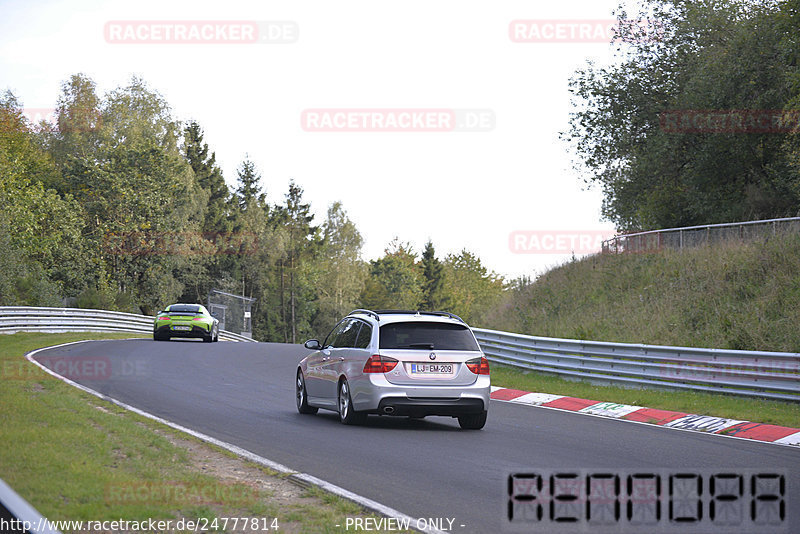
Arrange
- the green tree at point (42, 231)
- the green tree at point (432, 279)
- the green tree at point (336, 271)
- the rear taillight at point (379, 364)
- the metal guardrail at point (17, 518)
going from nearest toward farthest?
1. the metal guardrail at point (17, 518)
2. the rear taillight at point (379, 364)
3. the green tree at point (42, 231)
4. the green tree at point (336, 271)
5. the green tree at point (432, 279)

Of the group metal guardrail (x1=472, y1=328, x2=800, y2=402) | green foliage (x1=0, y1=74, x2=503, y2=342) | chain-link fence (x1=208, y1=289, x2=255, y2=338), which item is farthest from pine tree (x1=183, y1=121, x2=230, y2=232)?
metal guardrail (x1=472, y1=328, x2=800, y2=402)

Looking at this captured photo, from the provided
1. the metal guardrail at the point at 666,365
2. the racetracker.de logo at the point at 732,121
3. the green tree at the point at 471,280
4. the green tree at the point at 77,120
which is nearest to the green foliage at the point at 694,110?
the racetracker.de logo at the point at 732,121

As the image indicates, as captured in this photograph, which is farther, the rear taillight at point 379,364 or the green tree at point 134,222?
the green tree at point 134,222

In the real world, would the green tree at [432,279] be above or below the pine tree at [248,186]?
below

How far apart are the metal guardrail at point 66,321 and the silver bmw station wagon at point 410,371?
74.4 ft

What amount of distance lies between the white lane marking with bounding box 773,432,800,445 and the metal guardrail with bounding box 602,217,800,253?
558 inches

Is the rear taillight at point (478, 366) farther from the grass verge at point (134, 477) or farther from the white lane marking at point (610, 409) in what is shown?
the grass verge at point (134, 477)

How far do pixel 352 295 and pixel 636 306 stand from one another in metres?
74.7

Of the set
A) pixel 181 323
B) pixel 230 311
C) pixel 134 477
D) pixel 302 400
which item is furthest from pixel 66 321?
pixel 134 477

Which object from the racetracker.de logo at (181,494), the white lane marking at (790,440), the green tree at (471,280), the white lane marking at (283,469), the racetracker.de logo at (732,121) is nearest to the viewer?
the racetracker.de logo at (181,494)

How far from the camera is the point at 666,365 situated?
17.8 m

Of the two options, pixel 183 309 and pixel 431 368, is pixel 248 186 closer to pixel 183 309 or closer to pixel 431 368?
pixel 183 309

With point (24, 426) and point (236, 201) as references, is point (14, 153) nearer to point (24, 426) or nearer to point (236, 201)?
point (236, 201)

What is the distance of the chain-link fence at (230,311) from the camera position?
59750mm
